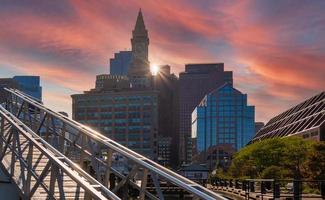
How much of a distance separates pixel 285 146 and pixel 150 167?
8083 cm

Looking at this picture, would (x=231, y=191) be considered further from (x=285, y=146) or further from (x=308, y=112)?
(x=308, y=112)

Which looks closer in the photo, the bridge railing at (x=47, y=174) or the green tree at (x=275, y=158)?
the bridge railing at (x=47, y=174)

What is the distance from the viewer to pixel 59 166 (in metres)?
22.3

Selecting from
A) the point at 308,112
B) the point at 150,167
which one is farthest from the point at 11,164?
the point at 308,112

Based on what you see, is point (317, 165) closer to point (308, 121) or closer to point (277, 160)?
point (277, 160)

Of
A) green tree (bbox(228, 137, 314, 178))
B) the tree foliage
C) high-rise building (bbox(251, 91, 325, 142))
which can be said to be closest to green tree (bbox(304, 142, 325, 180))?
the tree foliage

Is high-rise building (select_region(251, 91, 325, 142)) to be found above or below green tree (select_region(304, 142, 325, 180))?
above

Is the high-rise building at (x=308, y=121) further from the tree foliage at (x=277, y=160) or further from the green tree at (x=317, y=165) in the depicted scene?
the green tree at (x=317, y=165)

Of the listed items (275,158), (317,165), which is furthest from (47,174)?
(275,158)

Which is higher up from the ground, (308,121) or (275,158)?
(308,121)

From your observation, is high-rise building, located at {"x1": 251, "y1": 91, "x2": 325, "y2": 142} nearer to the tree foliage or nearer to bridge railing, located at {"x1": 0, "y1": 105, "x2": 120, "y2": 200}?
the tree foliage

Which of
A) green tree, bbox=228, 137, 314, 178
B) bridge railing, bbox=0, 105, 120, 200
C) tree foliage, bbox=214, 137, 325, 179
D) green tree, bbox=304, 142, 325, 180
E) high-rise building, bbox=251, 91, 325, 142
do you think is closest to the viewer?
bridge railing, bbox=0, 105, 120, 200

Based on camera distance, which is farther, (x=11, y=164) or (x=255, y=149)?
(x=255, y=149)

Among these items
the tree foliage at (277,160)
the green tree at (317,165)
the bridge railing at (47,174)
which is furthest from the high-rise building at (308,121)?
the bridge railing at (47,174)
